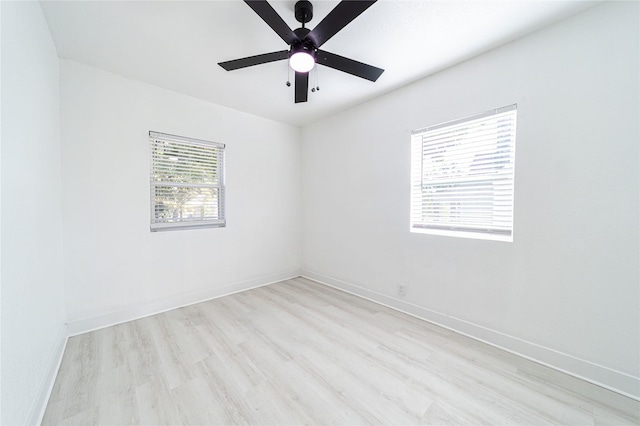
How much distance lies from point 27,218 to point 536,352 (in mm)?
3601

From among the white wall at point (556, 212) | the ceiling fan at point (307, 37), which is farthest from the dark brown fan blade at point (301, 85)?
the white wall at point (556, 212)

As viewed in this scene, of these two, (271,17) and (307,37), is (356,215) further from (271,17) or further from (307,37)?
(271,17)

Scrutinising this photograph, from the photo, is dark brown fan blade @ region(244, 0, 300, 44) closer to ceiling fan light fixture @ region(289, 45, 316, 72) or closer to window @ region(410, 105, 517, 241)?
ceiling fan light fixture @ region(289, 45, 316, 72)

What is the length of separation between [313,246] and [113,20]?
333 cm

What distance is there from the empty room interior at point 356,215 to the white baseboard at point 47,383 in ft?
0.07

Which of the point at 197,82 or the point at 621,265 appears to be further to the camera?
the point at 197,82

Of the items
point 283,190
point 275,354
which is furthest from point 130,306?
point 283,190

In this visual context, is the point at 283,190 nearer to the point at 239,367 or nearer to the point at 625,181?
the point at 239,367

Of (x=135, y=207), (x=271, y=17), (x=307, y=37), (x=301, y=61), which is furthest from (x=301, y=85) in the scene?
(x=135, y=207)

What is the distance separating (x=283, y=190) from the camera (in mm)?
3973

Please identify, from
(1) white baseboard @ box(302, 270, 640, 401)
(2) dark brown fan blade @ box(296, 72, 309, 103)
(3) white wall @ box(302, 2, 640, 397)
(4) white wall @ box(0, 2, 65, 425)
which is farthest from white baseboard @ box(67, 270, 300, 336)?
(2) dark brown fan blade @ box(296, 72, 309, 103)

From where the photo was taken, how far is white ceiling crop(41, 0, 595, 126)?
163 centimetres

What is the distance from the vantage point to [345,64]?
179 cm

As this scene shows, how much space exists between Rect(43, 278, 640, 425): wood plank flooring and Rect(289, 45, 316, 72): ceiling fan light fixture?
2261 mm
